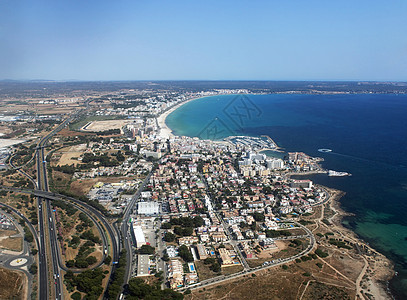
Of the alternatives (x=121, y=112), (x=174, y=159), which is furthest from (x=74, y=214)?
(x=121, y=112)

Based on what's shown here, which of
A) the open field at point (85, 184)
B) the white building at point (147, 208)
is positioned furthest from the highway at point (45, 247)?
the white building at point (147, 208)

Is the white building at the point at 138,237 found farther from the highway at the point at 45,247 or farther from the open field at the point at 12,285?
the open field at the point at 12,285

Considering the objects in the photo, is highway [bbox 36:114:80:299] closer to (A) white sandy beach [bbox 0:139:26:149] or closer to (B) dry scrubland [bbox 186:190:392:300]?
(B) dry scrubland [bbox 186:190:392:300]

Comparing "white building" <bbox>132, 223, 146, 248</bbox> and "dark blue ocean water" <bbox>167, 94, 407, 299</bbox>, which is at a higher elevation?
"dark blue ocean water" <bbox>167, 94, 407, 299</bbox>

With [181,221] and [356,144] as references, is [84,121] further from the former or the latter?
[356,144]

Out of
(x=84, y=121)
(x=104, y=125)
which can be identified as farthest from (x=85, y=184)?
(x=84, y=121)

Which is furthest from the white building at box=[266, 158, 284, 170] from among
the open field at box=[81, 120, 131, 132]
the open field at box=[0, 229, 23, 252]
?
the open field at box=[81, 120, 131, 132]
